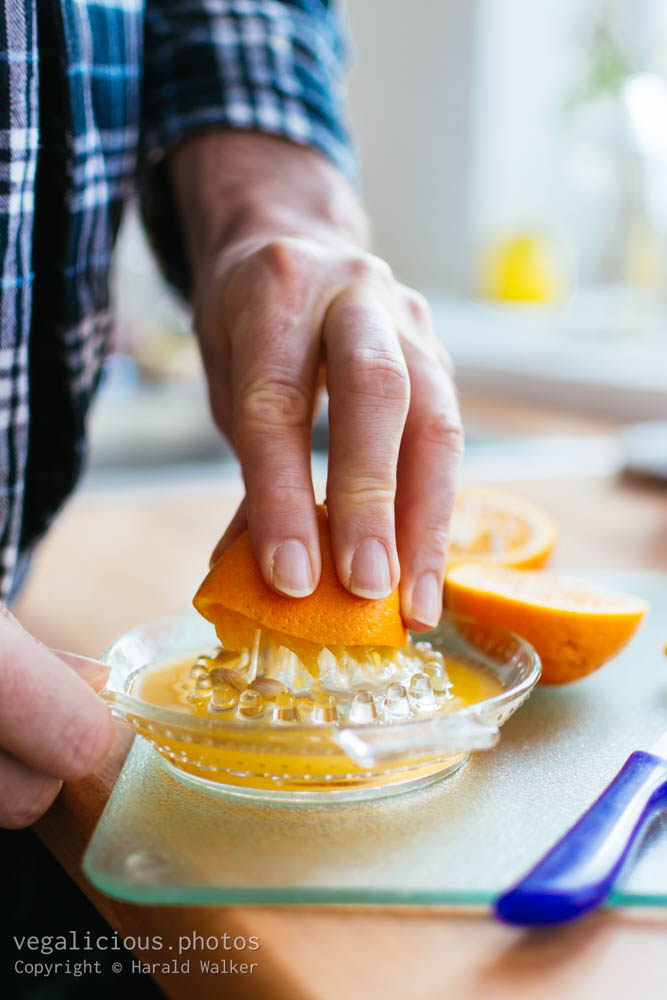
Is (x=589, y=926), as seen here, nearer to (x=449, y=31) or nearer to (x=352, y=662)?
(x=352, y=662)

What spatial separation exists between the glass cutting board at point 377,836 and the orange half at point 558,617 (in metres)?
0.05

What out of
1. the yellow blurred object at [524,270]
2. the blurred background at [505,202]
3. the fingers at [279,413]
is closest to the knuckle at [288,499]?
the fingers at [279,413]

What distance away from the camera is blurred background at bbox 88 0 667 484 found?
2.01 meters

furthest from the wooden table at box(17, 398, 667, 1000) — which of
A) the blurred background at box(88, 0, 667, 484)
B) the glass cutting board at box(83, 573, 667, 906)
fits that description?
the blurred background at box(88, 0, 667, 484)

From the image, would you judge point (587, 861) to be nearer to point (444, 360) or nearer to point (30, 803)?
point (30, 803)

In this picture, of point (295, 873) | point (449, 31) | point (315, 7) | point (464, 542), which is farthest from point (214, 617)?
point (449, 31)

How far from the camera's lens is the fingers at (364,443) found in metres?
0.54

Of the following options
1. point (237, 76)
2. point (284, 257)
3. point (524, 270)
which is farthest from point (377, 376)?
point (524, 270)

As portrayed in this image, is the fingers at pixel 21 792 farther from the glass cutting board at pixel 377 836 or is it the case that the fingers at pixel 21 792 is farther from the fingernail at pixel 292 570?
the fingernail at pixel 292 570

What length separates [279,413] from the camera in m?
0.57

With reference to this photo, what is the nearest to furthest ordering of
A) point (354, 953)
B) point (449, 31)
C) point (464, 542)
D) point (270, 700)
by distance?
1. point (354, 953)
2. point (270, 700)
3. point (464, 542)
4. point (449, 31)

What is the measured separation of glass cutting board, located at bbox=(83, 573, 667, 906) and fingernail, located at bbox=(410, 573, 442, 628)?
7cm

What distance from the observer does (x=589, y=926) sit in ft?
1.30

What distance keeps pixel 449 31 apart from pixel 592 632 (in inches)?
86.9
